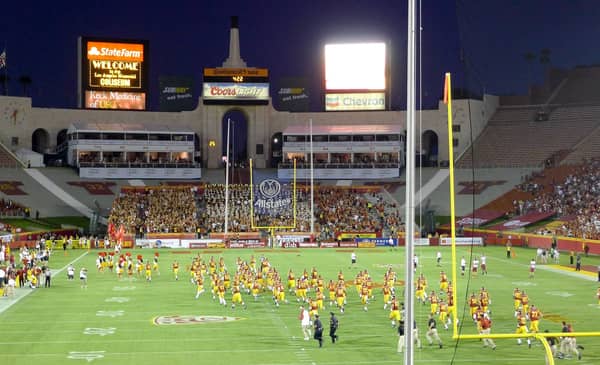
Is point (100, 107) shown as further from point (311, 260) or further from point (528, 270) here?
point (528, 270)

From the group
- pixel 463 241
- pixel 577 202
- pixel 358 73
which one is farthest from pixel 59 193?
pixel 577 202

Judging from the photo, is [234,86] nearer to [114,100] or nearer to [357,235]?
[114,100]

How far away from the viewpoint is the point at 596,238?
51281mm

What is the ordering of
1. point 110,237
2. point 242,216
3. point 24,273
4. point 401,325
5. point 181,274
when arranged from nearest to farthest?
point 401,325
point 24,273
point 181,274
point 110,237
point 242,216

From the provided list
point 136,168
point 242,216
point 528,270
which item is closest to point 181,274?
point 528,270

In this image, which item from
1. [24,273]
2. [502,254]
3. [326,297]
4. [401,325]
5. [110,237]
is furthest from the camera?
[110,237]

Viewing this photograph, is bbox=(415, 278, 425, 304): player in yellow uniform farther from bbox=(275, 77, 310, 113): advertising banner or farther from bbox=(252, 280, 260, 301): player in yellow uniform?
bbox=(275, 77, 310, 113): advertising banner

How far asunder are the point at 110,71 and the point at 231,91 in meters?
11.2

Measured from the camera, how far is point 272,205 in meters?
70.0

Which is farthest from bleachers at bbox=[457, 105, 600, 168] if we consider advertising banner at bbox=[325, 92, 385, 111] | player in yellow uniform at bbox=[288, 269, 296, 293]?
player in yellow uniform at bbox=[288, 269, 296, 293]

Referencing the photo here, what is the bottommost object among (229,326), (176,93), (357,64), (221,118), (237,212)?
(229,326)

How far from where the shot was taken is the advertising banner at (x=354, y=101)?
8138 centimetres

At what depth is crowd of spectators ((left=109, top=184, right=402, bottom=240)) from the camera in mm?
67062

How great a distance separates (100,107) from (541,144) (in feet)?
132
